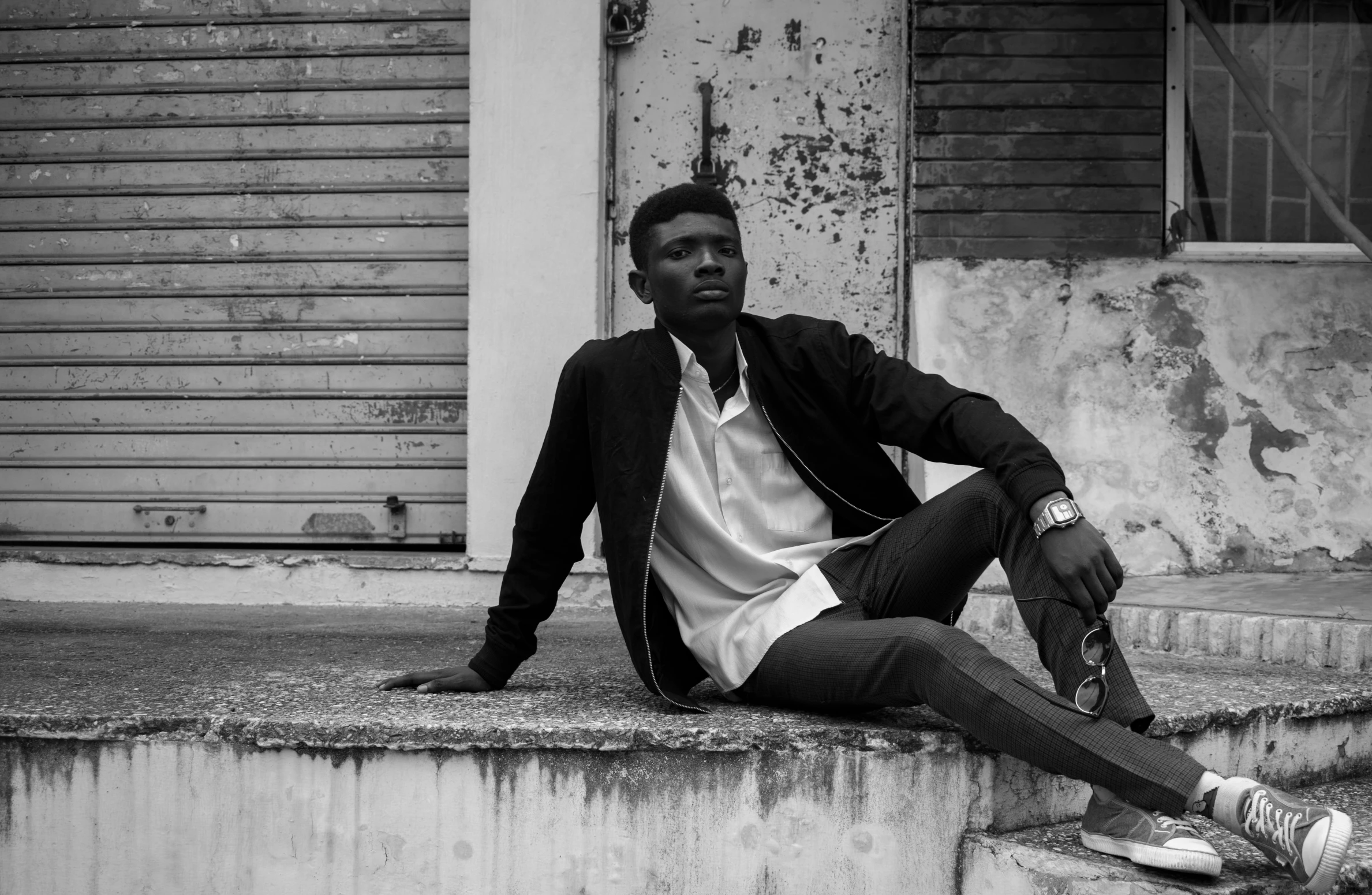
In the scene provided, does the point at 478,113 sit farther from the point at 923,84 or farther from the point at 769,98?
the point at 923,84

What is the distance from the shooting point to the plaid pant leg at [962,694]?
7.46 feet

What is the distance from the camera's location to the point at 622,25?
213 inches

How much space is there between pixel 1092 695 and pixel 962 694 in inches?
9.4

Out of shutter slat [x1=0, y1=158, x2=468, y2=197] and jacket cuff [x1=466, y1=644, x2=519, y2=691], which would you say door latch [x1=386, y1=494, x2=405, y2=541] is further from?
jacket cuff [x1=466, y1=644, x2=519, y2=691]

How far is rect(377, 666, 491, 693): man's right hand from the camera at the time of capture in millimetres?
3010

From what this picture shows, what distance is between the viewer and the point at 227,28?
5641 mm

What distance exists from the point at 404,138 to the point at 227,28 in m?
0.94

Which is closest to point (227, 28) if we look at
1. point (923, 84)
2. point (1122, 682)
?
point (923, 84)

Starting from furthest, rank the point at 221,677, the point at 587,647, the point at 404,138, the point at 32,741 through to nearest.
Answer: the point at 404,138 → the point at 587,647 → the point at 221,677 → the point at 32,741

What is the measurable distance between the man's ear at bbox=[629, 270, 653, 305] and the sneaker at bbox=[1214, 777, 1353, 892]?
1.57m

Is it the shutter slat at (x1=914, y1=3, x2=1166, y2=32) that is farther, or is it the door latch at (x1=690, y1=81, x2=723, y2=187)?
the door latch at (x1=690, y1=81, x2=723, y2=187)

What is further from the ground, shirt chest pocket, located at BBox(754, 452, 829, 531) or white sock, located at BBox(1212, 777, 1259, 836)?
shirt chest pocket, located at BBox(754, 452, 829, 531)

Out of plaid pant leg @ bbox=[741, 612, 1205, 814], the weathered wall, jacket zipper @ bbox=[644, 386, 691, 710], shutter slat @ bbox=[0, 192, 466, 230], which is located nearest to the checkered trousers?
plaid pant leg @ bbox=[741, 612, 1205, 814]

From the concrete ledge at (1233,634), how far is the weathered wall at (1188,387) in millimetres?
758
